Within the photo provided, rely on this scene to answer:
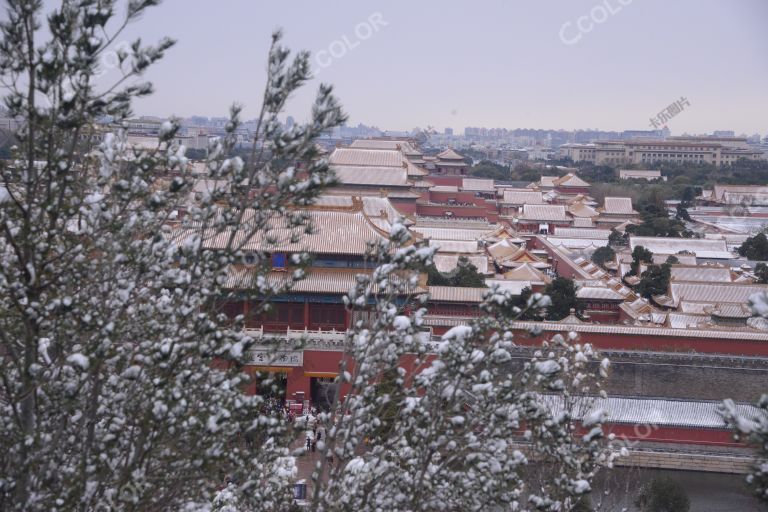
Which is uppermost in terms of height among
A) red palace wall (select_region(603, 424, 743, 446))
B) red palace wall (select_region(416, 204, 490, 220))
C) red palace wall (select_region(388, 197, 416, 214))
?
red palace wall (select_region(388, 197, 416, 214))

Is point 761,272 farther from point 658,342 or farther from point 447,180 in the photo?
point 447,180

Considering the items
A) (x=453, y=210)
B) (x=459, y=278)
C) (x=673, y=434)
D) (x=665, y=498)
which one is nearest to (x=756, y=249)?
(x=453, y=210)

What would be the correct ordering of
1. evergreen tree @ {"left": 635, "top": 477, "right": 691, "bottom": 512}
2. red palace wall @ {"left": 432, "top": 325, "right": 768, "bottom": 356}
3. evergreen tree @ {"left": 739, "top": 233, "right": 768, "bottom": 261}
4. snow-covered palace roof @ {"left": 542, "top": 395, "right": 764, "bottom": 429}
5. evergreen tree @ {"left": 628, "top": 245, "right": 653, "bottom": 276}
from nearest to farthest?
evergreen tree @ {"left": 635, "top": 477, "right": 691, "bottom": 512} → snow-covered palace roof @ {"left": 542, "top": 395, "right": 764, "bottom": 429} → red palace wall @ {"left": 432, "top": 325, "right": 768, "bottom": 356} → evergreen tree @ {"left": 628, "top": 245, "right": 653, "bottom": 276} → evergreen tree @ {"left": 739, "top": 233, "right": 768, "bottom": 261}

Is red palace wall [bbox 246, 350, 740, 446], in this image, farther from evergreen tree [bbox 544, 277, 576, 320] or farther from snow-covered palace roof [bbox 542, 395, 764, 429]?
evergreen tree [bbox 544, 277, 576, 320]

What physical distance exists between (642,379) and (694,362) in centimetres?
79

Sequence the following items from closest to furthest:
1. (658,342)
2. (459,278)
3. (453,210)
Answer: (658,342), (459,278), (453,210)

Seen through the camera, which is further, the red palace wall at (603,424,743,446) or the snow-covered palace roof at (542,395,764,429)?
the snow-covered palace roof at (542,395,764,429)

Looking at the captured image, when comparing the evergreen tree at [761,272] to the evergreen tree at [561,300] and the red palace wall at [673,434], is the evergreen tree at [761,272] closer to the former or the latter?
the evergreen tree at [561,300]

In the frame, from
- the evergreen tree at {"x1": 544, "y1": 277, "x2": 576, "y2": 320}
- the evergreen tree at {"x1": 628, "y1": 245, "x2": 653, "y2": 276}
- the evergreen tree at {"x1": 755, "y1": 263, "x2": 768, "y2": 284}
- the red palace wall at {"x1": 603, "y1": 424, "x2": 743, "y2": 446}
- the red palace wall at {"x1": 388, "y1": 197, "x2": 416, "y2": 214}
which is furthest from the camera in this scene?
the red palace wall at {"x1": 388, "y1": 197, "x2": 416, "y2": 214}

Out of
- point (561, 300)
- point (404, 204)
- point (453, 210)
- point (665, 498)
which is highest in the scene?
point (404, 204)

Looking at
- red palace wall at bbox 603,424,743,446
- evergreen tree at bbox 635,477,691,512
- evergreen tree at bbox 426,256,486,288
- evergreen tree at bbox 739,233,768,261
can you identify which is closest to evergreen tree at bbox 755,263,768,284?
evergreen tree at bbox 739,233,768,261

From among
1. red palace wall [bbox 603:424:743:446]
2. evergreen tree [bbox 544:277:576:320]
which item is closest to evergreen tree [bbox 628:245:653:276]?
evergreen tree [bbox 544:277:576:320]

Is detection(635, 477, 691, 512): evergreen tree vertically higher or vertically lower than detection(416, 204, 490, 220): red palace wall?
lower

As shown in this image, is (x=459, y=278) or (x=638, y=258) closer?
(x=459, y=278)
